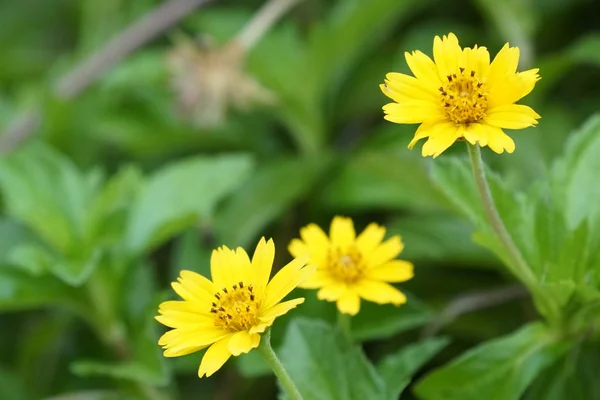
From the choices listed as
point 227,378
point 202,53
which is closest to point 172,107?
point 202,53

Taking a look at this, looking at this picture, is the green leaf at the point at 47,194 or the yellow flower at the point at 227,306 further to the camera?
the green leaf at the point at 47,194

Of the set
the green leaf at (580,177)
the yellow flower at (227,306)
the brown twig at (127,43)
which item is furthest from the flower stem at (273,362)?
the brown twig at (127,43)

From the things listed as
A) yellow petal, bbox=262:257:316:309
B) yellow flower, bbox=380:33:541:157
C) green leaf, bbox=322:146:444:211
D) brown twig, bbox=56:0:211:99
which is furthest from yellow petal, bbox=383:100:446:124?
brown twig, bbox=56:0:211:99

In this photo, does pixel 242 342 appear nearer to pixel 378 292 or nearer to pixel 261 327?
pixel 261 327

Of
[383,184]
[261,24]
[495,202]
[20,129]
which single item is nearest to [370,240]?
[495,202]

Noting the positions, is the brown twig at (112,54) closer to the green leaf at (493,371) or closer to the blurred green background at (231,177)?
the blurred green background at (231,177)

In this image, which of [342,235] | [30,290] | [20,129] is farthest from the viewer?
[20,129]
